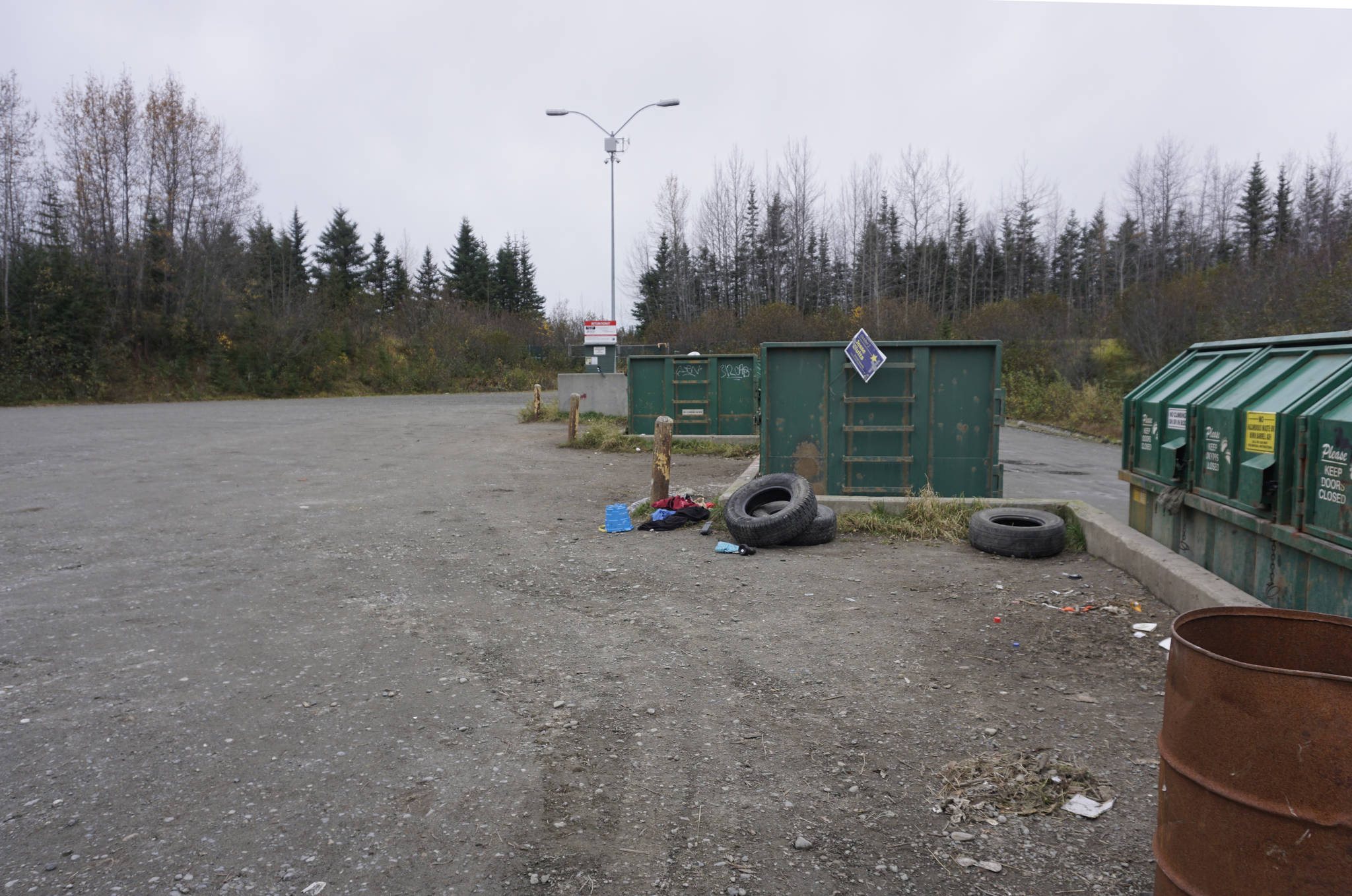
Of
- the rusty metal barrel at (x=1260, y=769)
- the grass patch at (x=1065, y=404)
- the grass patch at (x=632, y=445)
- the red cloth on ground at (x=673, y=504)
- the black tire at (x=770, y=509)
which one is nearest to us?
the rusty metal barrel at (x=1260, y=769)

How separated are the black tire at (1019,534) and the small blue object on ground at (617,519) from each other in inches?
137

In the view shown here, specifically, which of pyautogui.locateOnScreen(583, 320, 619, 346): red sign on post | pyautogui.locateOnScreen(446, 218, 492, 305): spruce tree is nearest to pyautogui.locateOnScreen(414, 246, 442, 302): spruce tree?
pyautogui.locateOnScreen(446, 218, 492, 305): spruce tree

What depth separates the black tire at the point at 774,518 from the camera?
7.82 m

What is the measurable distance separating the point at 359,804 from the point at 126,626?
3.31 metres

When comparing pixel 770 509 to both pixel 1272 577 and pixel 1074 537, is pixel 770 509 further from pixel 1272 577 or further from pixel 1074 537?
pixel 1272 577

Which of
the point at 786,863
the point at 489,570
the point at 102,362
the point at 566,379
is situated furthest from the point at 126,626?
the point at 102,362

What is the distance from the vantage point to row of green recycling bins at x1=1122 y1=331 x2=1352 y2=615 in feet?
14.8

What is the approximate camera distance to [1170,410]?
6.47 m

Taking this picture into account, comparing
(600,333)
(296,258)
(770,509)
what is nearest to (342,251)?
(296,258)

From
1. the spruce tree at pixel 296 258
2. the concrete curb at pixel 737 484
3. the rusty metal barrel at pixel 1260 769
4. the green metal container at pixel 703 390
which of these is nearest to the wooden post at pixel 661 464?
the concrete curb at pixel 737 484

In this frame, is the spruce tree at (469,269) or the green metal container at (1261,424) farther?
the spruce tree at (469,269)

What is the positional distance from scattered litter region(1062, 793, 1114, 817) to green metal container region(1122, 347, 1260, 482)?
3811 millimetres

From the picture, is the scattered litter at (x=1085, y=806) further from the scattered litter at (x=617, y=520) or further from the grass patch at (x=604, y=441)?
the grass patch at (x=604, y=441)

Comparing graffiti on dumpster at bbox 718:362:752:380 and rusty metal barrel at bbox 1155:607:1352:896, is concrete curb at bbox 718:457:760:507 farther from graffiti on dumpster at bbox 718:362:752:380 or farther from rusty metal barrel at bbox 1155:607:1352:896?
graffiti on dumpster at bbox 718:362:752:380
